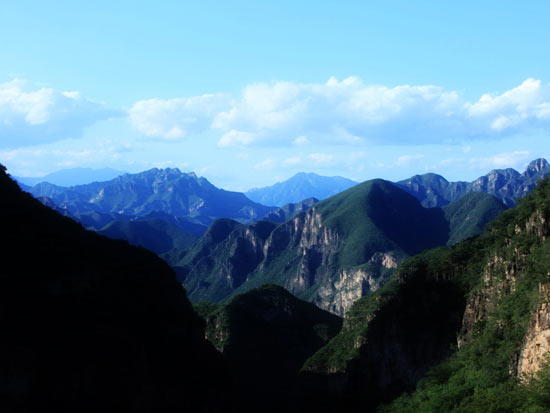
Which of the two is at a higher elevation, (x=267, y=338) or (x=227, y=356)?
(x=267, y=338)

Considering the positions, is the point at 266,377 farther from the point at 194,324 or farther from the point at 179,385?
the point at 179,385

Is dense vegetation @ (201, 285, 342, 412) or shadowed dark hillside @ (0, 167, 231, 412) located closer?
shadowed dark hillside @ (0, 167, 231, 412)

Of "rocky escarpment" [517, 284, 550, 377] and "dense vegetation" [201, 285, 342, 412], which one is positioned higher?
"rocky escarpment" [517, 284, 550, 377]

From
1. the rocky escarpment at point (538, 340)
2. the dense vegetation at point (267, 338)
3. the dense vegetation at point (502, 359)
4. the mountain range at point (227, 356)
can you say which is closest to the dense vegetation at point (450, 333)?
the dense vegetation at point (502, 359)

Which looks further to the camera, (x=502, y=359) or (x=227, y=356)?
(x=227, y=356)

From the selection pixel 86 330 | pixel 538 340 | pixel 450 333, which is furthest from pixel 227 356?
pixel 538 340

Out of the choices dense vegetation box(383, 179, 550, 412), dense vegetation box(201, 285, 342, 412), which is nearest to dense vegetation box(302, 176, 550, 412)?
dense vegetation box(383, 179, 550, 412)

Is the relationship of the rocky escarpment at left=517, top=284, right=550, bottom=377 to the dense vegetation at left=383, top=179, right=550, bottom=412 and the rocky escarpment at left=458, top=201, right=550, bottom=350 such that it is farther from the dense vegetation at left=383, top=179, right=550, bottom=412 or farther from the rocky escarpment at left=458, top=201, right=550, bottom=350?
the rocky escarpment at left=458, top=201, right=550, bottom=350

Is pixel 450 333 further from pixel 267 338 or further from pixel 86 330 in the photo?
pixel 267 338

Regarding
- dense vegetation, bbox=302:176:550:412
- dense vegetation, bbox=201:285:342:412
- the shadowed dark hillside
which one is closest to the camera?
the shadowed dark hillside
